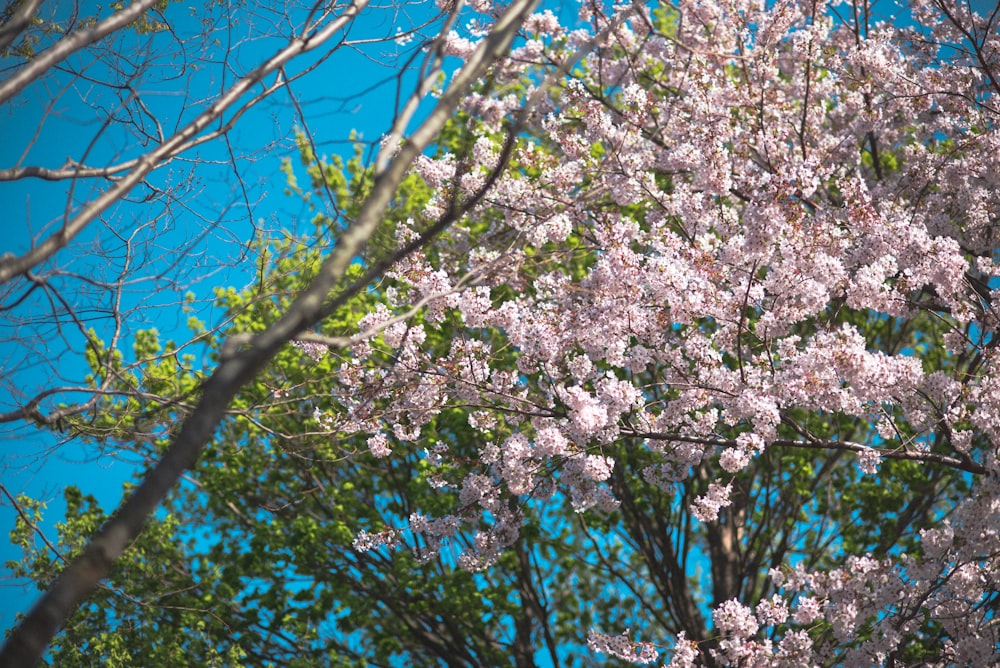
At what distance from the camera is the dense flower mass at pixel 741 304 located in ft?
24.9

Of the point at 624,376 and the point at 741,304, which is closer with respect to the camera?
the point at 741,304

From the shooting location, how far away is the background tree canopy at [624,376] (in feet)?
24.3

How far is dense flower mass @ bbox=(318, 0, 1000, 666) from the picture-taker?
7602 mm

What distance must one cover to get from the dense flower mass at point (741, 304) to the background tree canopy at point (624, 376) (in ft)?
0.15

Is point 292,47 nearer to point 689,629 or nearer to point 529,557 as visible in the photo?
point 689,629

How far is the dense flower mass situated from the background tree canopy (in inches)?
1.7

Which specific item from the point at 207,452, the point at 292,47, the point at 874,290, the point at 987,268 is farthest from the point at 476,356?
the point at 207,452

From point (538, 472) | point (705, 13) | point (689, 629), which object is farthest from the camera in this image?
point (689, 629)

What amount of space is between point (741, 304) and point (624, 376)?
16.1ft

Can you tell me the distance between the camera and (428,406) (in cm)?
815

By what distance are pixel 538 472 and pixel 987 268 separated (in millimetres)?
4764

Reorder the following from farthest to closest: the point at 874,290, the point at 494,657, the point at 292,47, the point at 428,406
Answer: the point at 494,657, the point at 428,406, the point at 874,290, the point at 292,47

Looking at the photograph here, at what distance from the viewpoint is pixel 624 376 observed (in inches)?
498

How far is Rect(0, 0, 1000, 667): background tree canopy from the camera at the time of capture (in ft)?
24.3
